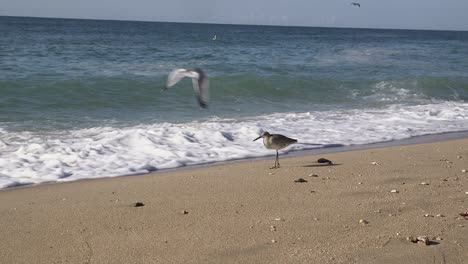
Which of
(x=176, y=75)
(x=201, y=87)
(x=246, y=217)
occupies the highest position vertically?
(x=176, y=75)

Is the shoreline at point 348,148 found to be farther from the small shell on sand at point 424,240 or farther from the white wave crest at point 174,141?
the small shell on sand at point 424,240

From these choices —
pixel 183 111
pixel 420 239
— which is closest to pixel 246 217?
pixel 420 239

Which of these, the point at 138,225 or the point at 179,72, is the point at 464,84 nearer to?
the point at 179,72

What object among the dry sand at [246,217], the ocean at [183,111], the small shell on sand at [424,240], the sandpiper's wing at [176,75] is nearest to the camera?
the dry sand at [246,217]

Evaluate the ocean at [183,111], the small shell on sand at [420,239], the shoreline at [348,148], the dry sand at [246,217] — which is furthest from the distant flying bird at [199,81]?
the small shell on sand at [420,239]

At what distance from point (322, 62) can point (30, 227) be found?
22022 mm

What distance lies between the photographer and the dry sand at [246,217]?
4.10 m

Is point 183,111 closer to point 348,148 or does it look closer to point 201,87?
point 348,148

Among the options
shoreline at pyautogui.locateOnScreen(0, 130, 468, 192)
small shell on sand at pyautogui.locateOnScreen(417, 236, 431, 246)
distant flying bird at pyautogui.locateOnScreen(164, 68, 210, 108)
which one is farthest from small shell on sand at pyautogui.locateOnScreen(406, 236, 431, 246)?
shoreline at pyautogui.locateOnScreen(0, 130, 468, 192)

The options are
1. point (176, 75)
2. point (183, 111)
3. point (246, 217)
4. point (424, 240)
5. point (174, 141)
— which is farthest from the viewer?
point (183, 111)

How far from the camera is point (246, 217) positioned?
16.0 feet

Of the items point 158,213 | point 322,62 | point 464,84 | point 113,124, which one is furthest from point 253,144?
point 322,62

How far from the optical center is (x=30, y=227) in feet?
15.4

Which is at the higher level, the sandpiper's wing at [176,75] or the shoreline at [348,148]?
the sandpiper's wing at [176,75]
